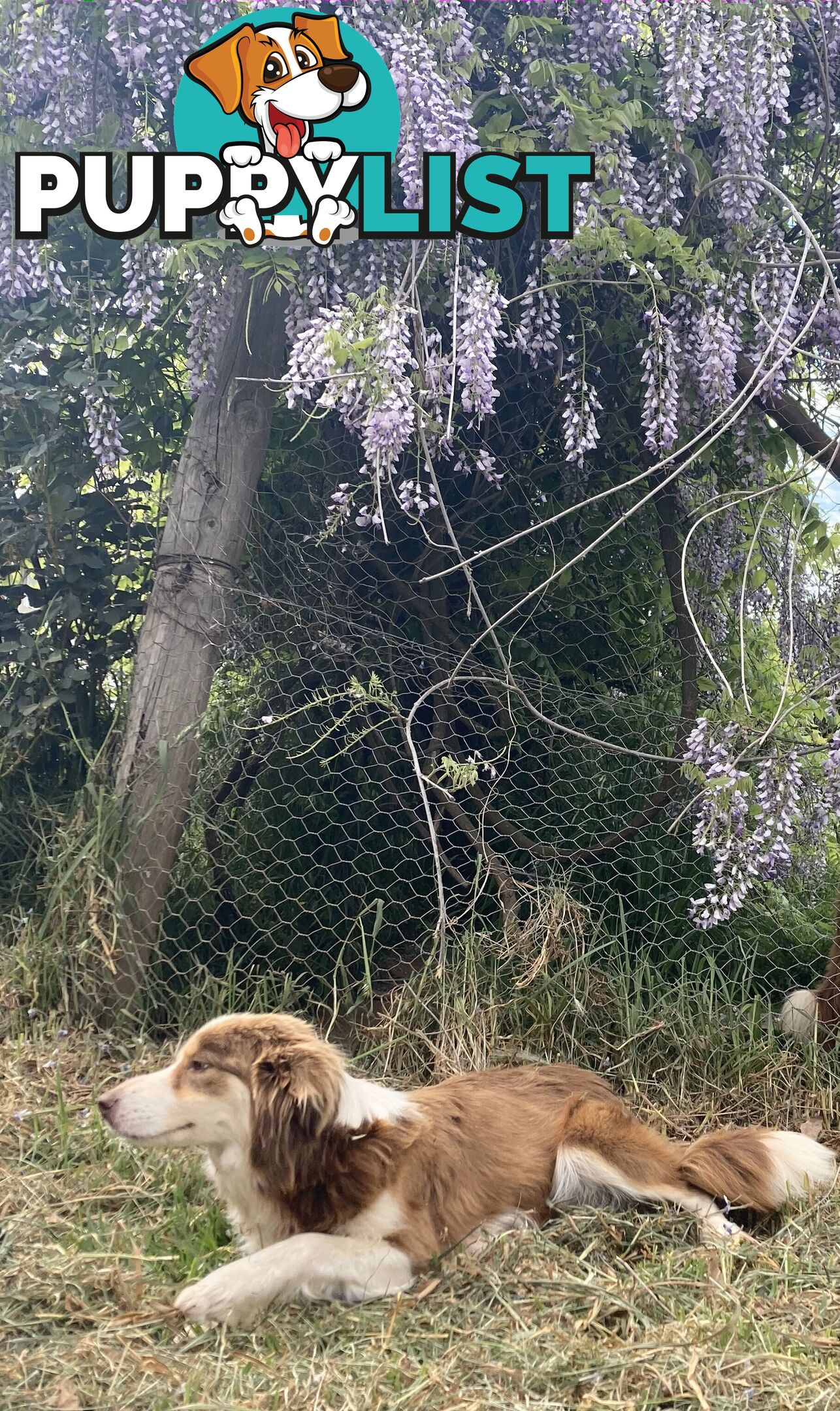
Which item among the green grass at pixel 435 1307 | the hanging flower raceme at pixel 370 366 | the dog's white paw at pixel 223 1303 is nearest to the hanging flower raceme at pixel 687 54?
the hanging flower raceme at pixel 370 366

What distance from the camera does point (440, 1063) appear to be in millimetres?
3236

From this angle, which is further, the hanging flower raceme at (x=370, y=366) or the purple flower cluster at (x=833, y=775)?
the purple flower cluster at (x=833, y=775)

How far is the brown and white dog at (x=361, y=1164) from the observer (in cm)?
214

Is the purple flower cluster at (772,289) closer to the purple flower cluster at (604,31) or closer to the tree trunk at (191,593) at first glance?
the purple flower cluster at (604,31)

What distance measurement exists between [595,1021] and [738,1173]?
0.91m

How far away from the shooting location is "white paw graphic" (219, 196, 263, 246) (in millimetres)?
3578

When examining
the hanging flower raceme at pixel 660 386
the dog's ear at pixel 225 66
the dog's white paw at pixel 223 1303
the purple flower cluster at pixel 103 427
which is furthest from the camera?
the purple flower cluster at pixel 103 427

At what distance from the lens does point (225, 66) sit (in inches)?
141

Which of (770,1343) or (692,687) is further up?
(692,687)

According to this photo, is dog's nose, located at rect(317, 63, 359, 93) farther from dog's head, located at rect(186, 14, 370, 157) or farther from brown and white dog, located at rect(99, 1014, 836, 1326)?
brown and white dog, located at rect(99, 1014, 836, 1326)

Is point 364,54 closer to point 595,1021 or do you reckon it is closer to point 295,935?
point 295,935

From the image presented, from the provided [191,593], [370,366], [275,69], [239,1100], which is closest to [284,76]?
[275,69]

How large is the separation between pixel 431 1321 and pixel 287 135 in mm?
3356

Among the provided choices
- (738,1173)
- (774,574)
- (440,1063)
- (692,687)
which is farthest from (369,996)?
(774,574)
